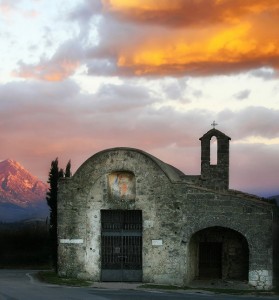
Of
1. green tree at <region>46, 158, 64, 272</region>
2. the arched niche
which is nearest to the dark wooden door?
the arched niche

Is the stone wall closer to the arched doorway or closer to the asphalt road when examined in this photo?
the arched doorway

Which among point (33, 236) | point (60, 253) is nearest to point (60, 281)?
point (60, 253)

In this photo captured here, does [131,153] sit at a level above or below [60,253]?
above

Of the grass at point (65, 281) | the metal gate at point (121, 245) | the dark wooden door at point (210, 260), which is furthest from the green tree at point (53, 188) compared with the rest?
the dark wooden door at point (210, 260)

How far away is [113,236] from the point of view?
32531 millimetres

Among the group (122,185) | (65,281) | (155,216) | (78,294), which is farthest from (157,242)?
(78,294)

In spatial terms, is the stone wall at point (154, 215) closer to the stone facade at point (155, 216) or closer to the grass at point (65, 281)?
the stone facade at point (155, 216)

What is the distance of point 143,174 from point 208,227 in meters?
4.11

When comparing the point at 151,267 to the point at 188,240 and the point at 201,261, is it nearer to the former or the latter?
the point at 188,240

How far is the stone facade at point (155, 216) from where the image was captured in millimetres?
31250

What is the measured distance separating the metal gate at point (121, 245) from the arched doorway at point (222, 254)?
10.4 feet

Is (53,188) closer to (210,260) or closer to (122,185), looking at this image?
(122,185)

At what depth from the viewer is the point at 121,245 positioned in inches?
1275

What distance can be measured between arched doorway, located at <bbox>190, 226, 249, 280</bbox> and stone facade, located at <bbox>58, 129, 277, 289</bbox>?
15 centimetres
